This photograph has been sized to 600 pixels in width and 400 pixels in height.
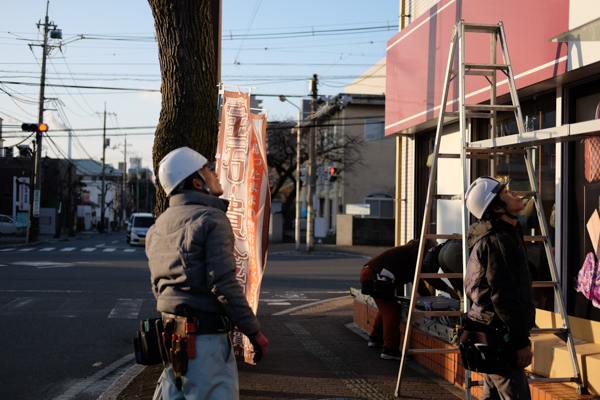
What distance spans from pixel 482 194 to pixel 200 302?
1.93 m

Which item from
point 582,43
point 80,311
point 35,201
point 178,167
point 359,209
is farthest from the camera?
point 35,201

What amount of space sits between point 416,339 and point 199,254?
4347 mm

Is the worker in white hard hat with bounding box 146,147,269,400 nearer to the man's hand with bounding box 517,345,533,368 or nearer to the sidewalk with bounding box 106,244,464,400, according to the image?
the man's hand with bounding box 517,345,533,368

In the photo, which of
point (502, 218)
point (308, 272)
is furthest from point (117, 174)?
point (502, 218)

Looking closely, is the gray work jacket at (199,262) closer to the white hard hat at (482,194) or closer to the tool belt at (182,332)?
the tool belt at (182,332)

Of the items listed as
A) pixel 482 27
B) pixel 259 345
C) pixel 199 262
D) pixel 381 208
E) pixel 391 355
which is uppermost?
pixel 482 27

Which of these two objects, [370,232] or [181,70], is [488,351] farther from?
[370,232]

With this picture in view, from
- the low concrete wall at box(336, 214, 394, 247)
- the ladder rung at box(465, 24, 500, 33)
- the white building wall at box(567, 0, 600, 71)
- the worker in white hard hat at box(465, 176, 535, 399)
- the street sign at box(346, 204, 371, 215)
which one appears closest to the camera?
the worker in white hard hat at box(465, 176, 535, 399)

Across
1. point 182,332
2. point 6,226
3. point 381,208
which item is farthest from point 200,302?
point 6,226

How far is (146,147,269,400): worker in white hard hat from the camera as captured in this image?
2.96 m

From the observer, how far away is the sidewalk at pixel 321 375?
5.43 metres

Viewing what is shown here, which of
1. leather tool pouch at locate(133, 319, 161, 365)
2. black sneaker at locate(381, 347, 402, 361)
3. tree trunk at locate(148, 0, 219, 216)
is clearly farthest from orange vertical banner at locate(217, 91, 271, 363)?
leather tool pouch at locate(133, 319, 161, 365)

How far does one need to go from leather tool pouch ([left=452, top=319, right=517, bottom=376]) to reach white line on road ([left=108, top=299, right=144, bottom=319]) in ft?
24.9

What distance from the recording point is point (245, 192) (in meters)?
6.04
